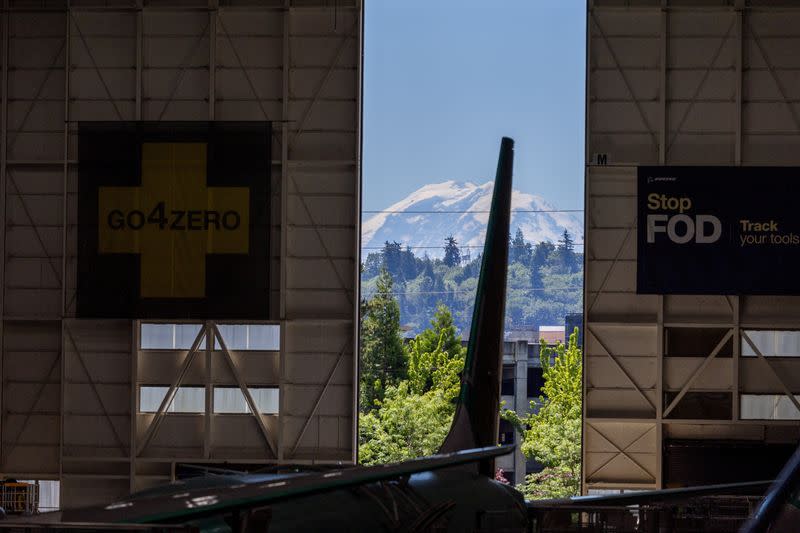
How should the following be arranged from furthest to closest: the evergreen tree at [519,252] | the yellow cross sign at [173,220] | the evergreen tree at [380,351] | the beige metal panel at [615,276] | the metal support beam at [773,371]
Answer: the evergreen tree at [519,252]
the evergreen tree at [380,351]
the yellow cross sign at [173,220]
the beige metal panel at [615,276]
the metal support beam at [773,371]

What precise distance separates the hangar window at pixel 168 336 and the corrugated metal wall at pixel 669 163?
33.7 ft

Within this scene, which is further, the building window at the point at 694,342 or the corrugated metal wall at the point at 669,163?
the building window at the point at 694,342

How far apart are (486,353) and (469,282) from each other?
13668cm

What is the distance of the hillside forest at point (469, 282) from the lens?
15000 cm

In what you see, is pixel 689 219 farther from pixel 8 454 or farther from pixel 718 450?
pixel 8 454

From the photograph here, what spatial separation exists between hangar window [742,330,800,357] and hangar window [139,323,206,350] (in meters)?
14.1

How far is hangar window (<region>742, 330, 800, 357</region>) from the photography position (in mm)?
27281

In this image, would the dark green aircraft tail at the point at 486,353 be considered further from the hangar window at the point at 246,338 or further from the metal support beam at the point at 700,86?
the hangar window at the point at 246,338

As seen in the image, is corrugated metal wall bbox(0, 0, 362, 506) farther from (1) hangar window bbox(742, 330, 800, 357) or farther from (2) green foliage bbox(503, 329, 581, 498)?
(2) green foliage bbox(503, 329, 581, 498)

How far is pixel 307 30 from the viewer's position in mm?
27656

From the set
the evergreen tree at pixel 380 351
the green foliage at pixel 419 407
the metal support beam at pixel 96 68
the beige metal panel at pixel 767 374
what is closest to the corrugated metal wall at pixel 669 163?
the beige metal panel at pixel 767 374

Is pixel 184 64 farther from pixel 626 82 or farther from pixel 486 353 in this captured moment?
pixel 486 353

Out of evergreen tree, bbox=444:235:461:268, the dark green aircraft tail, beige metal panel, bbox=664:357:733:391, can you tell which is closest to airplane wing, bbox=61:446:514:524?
the dark green aircraft tail

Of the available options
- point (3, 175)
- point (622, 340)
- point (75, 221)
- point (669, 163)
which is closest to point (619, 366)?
point (622, 340)
